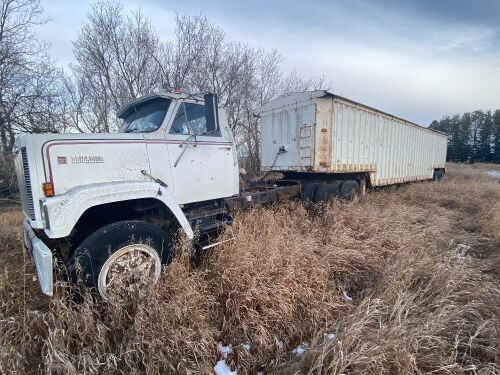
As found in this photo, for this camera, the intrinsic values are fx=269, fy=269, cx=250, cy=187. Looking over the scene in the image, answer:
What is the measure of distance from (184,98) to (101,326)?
278cm

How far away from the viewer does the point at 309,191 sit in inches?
270

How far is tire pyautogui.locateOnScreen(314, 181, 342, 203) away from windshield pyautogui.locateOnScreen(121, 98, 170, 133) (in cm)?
429

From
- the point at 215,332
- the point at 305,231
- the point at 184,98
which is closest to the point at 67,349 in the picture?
the point at 215,332

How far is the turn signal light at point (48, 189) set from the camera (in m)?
2.66

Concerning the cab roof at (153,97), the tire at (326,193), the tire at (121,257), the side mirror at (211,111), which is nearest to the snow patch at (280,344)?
the tire at (121,257)

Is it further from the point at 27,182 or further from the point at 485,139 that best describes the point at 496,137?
the point at 27,182

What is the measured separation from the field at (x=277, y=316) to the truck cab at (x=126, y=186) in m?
0.34

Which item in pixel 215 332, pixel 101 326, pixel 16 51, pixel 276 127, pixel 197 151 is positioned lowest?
pixel 215 332

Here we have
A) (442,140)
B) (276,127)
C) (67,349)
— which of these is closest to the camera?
(67,349)

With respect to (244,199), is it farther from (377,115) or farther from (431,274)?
(377,115)

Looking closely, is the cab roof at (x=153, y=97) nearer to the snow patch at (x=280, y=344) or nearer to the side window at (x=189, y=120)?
the side window at (x=189, y=120)

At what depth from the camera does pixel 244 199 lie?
4.73 metres

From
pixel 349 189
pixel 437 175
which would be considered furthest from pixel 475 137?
pixel 349 189

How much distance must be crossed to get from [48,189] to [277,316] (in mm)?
2615
